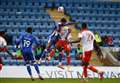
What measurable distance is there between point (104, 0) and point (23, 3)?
5.15 metres

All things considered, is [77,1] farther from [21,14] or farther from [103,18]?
[21,14]

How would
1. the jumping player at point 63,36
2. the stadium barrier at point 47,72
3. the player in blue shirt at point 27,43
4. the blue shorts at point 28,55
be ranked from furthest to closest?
1. the stadium barrier at point 47,72
2. the jumping player at point 63,36
3. the blue shorts at point 28,55
4. the player in blue shirt at point 27,43

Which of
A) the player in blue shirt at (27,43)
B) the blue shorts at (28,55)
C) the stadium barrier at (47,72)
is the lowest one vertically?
the stadium barrier at (47,72)

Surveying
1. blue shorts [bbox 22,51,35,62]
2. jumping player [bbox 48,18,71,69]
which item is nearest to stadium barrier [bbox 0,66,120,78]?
jumping player [bbox 48,18,71,69]

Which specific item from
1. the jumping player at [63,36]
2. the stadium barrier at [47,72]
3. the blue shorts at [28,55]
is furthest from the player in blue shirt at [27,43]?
the stadium barrier at [47,72]

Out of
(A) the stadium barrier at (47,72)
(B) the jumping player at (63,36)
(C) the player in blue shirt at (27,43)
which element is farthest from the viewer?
(A) the stadium barrier at (47,72)

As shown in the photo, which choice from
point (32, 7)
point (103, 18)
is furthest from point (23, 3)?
point (103, 18)

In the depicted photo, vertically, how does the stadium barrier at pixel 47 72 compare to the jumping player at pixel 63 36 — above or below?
below

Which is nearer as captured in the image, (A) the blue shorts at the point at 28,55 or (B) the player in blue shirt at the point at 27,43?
(B) the player in blue shirt at the point at 27,43

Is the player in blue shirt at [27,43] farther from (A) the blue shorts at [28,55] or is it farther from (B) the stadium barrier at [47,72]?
(B) the stadium barrier at [47,72]

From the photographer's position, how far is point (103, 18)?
1006 inches

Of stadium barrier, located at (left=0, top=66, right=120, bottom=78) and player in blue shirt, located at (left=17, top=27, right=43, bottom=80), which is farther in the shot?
stadium barrier, located at (left=0, top=66, right=120, bottom=78)

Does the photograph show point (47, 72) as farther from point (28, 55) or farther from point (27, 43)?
point (27, 43)

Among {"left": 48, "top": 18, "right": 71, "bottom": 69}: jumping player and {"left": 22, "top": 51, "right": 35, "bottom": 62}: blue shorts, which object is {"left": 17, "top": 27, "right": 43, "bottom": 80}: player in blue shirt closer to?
{"left": 22, "top": 51, "right": 35, "bottom": 62}: blue shorts
